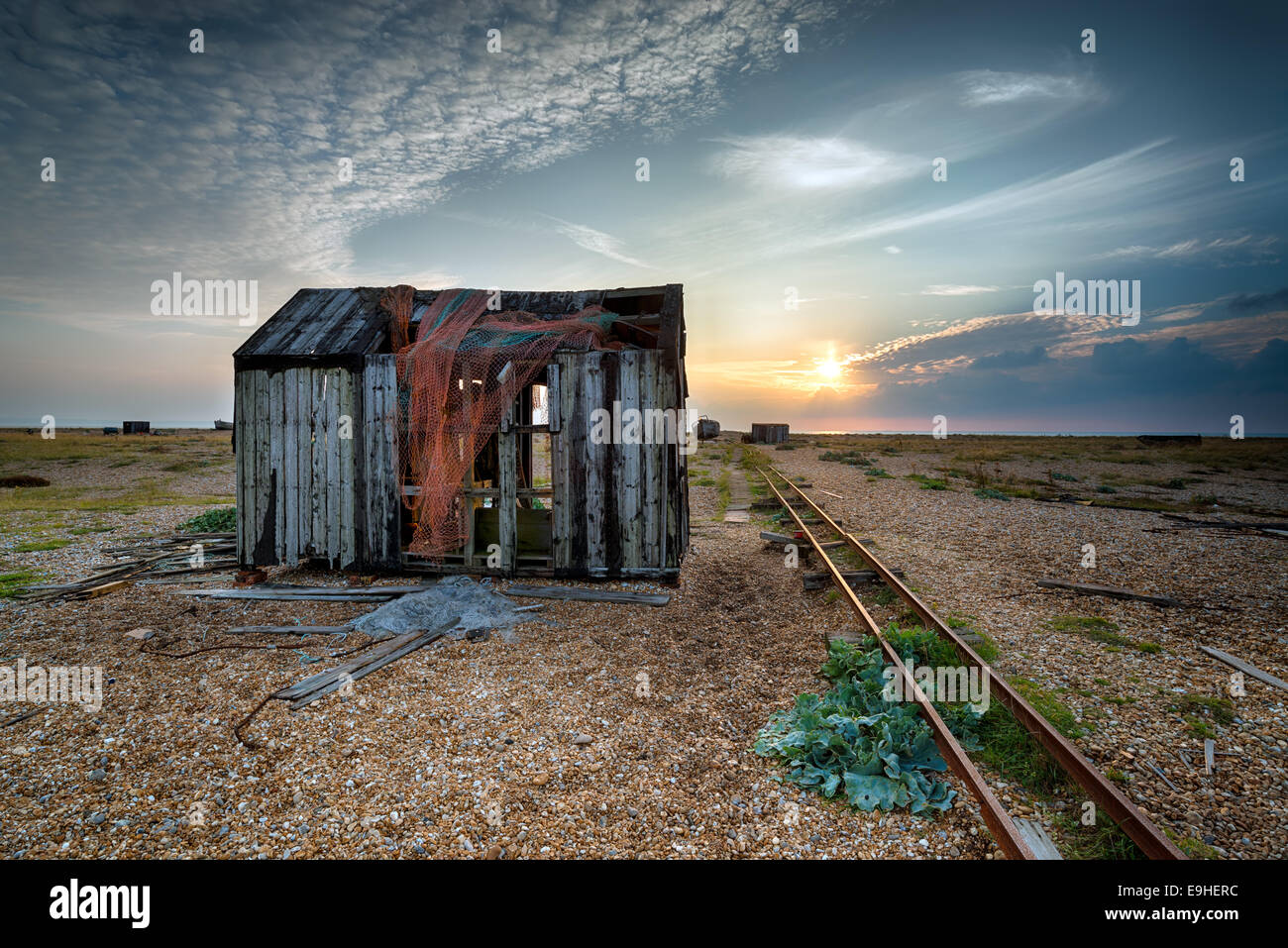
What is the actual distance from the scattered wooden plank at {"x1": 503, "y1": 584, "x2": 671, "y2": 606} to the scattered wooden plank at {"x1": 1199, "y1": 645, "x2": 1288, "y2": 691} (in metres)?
7.08

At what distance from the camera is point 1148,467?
116ft

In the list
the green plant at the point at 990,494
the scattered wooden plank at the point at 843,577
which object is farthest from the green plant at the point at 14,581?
the green plant at the point at 990,494

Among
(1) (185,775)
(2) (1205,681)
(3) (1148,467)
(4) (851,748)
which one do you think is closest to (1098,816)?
(4) (851,748)

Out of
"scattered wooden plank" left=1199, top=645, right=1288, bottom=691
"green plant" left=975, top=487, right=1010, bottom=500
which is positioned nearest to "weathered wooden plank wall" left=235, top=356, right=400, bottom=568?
"scattered wooden plank" left=1199, top=645, right=1288, bottom=691

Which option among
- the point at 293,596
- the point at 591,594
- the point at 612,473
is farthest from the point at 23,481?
the point at 591,594

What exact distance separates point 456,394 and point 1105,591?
11.6 metres

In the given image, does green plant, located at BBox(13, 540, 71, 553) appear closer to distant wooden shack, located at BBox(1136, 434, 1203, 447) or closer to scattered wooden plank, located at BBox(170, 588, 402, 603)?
scattered wooden plank, located at BBox(170, 588, 402, 603)

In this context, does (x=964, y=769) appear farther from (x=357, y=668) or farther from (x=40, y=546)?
(x=40, y=546)

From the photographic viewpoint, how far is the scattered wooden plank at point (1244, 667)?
6.22 meters

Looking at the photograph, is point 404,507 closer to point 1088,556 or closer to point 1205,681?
point 1205,681

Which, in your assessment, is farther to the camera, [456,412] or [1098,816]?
[456,412]

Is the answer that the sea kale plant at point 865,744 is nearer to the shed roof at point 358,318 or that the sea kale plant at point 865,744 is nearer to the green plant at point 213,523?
the shed roof at point 358,318

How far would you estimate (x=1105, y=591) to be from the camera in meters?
9.43

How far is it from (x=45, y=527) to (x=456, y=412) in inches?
573
